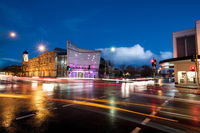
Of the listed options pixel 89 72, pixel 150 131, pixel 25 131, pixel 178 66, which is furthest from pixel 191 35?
→ pixel 89 72

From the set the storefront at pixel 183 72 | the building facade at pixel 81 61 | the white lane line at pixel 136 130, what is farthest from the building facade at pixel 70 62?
the white lane line at pixel 136 130

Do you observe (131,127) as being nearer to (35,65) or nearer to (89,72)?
(89,72)

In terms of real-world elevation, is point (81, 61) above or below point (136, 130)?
above

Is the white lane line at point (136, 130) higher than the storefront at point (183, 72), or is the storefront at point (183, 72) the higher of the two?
the storefront at point (183, 72)

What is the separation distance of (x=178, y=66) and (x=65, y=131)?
1150 inches

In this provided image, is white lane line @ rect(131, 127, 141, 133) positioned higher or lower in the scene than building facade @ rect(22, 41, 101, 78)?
lower

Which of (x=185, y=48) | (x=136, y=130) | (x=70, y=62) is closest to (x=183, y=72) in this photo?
(x=185, y=48)

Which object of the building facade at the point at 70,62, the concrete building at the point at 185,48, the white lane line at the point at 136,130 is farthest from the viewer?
the building facade at the point at 70,62

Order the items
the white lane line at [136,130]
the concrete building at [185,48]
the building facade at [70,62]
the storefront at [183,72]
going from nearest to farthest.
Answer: the white lane line at [136,130] < the storefront at [183,72] < the concrete building at [185,48] < the building facade at [70,62]

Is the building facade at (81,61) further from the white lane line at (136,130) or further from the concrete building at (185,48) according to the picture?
the white lane line at (136,130)

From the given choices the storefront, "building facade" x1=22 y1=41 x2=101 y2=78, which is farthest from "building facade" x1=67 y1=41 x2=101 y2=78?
the storefront

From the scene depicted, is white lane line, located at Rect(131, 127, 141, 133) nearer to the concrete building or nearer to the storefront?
the storefront

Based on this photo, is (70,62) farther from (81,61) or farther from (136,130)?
(136,130)

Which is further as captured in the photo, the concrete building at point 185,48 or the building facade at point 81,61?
the building facade at point 81,61
